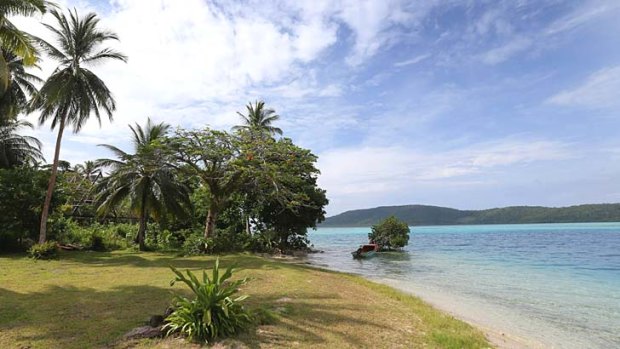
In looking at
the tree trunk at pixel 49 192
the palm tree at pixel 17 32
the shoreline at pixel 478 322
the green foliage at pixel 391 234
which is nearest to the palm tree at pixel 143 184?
the tree trunk at pixel 49 192

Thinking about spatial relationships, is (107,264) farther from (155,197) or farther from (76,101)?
(76,101)

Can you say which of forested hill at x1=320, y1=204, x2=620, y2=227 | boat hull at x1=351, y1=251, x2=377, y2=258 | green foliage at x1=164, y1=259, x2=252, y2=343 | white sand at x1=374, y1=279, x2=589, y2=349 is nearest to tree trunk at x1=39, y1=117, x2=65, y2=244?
green foliage at x1=164, y1=259, x2=252, y2=343

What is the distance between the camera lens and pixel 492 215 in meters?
143

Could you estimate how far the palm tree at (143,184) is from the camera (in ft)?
64.7

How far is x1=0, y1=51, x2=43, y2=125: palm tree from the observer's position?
21781mm

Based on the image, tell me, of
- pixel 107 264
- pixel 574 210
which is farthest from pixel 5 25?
pixel 574 210

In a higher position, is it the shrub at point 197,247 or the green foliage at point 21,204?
the green foliage at point 21,204

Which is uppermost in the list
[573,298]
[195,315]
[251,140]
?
[251,140]

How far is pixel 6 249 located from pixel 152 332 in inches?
679

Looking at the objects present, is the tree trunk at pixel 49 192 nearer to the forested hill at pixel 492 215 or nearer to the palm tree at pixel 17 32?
the palm tree at pixel 17 32

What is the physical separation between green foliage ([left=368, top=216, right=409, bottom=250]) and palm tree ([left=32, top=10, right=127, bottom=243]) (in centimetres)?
2523

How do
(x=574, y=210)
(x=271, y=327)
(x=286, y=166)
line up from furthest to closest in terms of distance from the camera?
(x=574, y=210), (x=286, y=166), (x=271, y=327)

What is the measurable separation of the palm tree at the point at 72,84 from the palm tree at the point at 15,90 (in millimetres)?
5663

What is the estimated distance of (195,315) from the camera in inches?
225
